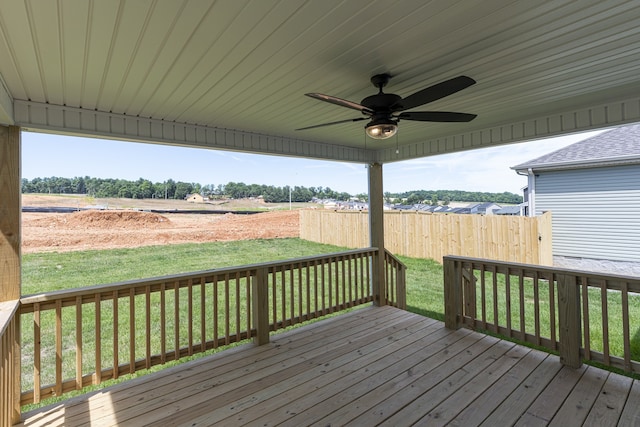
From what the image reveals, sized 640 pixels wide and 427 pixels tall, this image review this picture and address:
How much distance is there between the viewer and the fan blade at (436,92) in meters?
1.70

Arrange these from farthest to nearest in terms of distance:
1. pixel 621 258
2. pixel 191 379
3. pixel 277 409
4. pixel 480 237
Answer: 1. pixel 480 237
2. pixel 621 258
3. pixel 191 379
4. pixel 277 409

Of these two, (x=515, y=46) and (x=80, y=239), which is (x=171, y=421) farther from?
(x=80, y=239)

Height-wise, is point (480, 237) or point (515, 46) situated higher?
point (515, 46)

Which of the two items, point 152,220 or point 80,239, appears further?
point 152,220

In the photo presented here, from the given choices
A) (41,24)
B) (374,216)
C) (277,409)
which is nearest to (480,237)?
(374,216)

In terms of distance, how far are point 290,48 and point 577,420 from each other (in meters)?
3.10

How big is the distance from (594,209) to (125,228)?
10467mm

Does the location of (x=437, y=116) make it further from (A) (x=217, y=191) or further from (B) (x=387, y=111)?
(A) (x=217, y=191)

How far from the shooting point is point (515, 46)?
1874mm

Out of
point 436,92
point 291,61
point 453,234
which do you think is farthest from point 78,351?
point 453,234

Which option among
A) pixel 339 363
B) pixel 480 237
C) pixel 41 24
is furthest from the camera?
pixel 480 237

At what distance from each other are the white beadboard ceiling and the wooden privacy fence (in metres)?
3.53

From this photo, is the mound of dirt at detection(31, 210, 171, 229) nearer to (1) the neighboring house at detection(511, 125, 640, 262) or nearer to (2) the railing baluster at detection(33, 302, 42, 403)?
(2) the railing baluster at detection(33, 302, 42, 403)

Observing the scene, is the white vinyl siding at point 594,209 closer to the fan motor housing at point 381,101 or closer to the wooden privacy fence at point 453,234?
the wooden privacy fence at point 453,234
